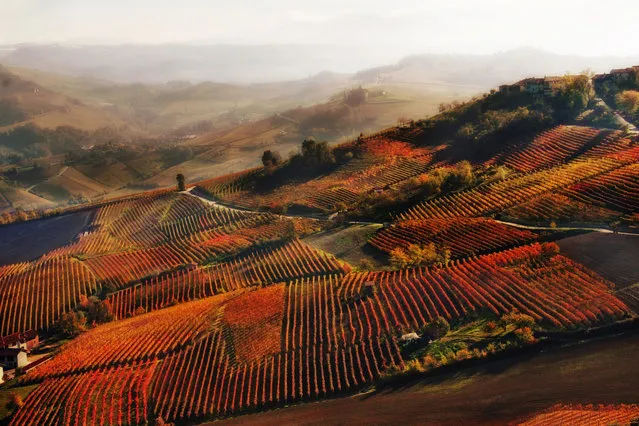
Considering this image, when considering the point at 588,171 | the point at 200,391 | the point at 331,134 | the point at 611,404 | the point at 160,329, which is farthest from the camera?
the point at 331,134

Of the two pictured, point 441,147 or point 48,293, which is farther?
point 441,147

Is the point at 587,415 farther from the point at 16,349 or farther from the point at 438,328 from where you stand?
the point at 16,349

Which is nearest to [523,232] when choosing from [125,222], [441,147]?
[441,147]

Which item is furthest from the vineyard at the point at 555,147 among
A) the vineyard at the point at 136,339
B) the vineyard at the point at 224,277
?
the vineyard at the point at 136,339

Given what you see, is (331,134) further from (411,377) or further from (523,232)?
(411,377)

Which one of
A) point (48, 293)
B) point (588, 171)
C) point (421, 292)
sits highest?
point (588, 171)

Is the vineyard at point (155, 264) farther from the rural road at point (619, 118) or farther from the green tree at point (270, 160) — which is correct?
the rural road at point (619, 118)
